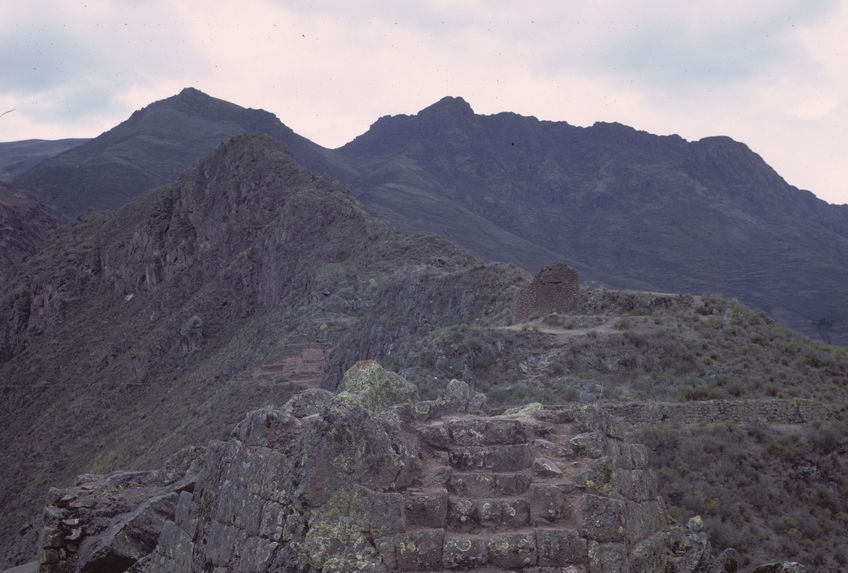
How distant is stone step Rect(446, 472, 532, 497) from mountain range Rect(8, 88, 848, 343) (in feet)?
288

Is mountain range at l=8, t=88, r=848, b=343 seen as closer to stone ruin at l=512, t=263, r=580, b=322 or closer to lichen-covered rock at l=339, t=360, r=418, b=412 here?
stone ruin at l=512, t=263, r=580, b=322

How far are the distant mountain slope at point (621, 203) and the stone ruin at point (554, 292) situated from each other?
202 ft

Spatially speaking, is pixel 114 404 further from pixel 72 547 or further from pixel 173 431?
pixel 72 547

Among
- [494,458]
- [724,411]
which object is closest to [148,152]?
[724,411]

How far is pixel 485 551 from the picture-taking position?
722cm

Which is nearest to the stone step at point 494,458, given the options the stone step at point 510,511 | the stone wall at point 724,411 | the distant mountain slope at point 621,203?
the stone step at point 510,511

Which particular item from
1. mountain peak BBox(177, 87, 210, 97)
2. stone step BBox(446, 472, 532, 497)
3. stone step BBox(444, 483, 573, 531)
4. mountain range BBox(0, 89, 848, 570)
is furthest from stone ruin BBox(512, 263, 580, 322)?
mountain peak BBox(177, 87, 210, 97)

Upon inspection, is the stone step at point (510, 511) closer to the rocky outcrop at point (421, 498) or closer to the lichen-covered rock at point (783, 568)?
the rocky outcrop at point (421, 498)

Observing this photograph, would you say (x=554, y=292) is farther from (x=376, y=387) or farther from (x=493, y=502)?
(x=493, y=502)

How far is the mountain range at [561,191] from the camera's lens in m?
108

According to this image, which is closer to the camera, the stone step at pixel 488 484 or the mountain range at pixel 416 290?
the stone step at pixel 488 484

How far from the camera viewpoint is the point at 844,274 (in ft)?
339

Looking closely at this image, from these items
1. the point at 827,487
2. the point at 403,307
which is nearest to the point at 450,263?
the point at 403,307

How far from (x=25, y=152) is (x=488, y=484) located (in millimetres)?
197848
